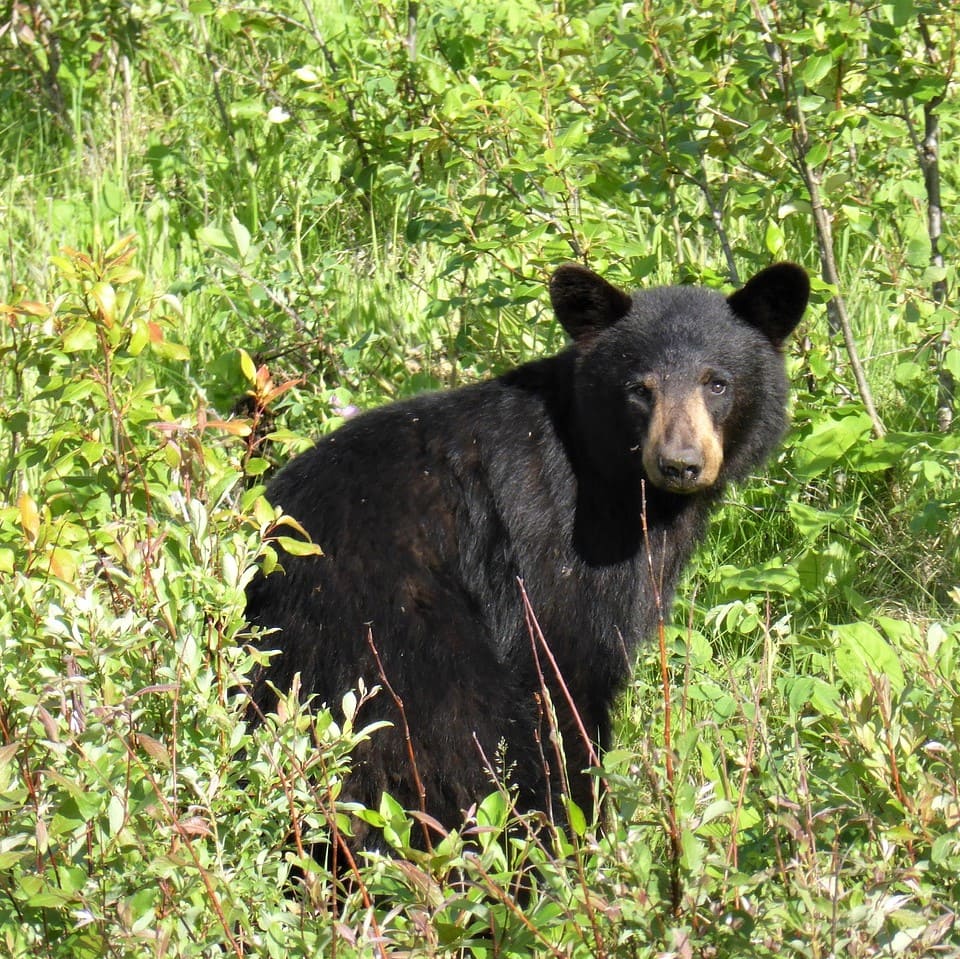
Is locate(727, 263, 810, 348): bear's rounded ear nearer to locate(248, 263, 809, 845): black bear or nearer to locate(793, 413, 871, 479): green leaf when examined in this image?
locate(248, 263, 809, 845): black bear

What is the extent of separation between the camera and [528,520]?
Answer: 3904 millimetres

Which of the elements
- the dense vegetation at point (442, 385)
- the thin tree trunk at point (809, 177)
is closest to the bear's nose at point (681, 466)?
the dense vegetation at point (442, 385)

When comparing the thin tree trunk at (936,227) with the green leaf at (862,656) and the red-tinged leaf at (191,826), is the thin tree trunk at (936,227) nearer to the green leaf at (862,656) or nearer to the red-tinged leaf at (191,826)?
the green leaf at (862,656)

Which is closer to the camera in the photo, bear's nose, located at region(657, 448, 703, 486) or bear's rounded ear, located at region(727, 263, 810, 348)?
bear's nose, located at region(657, 448, 703, 486)

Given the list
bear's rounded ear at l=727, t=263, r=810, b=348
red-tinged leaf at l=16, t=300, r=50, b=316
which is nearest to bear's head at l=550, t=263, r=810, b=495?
bear's rounded ear at l=727, t=263, r=810, b=348

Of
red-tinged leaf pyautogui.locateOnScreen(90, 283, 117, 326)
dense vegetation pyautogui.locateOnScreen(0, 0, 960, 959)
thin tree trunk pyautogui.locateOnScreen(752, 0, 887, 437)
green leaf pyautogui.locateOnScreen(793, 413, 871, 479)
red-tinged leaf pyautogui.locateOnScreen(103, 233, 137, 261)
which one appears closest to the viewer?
dense vegetation pyautogui.locateOnScreen(0, 0, 960, 959)

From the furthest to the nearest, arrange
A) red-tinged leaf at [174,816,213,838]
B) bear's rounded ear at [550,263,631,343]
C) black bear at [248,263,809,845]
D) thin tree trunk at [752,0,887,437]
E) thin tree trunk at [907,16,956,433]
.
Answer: thin tree trunk at [907,16,956,433] → thin tree trunk at [752,0,887,437] → bear's rounded ear at [550,263,631,343] → black bear at [248,263,809,845] → red-tinged leaf at [174,816,213,838]

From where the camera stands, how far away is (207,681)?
102 inches

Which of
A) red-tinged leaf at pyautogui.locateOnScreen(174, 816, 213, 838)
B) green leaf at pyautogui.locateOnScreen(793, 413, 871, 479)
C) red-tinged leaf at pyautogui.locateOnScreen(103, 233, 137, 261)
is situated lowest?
green leaf at pyautogui.locateOnScreen(793, 413, 871, 479)

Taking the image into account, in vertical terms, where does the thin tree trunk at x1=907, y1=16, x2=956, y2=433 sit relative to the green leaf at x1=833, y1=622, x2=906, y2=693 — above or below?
above

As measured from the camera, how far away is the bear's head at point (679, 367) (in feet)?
12.8

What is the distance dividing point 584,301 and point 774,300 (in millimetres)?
577

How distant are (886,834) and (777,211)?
2.92m

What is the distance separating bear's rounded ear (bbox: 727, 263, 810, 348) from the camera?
398cm
